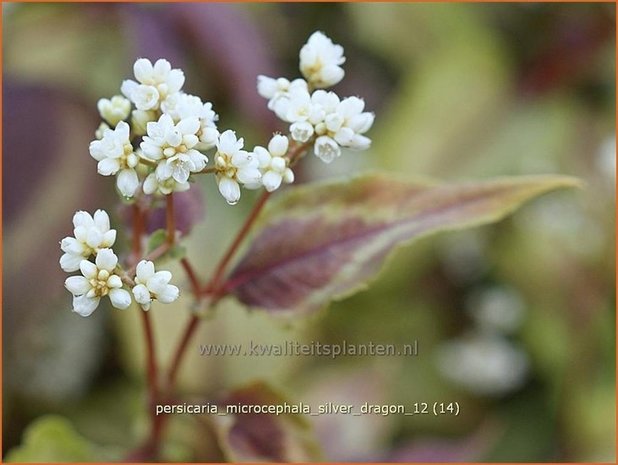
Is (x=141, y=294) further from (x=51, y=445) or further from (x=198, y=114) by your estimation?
(x=51, y=445)

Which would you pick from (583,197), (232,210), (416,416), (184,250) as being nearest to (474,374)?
(416,416)

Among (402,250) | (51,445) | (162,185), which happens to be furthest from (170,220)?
(402,250)

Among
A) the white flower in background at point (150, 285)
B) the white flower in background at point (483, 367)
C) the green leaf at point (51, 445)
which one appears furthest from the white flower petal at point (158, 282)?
the white flower in background at point (483, 367)

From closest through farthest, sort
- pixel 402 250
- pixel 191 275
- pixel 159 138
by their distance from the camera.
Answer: pixel 159 138 < pixel 191 275 < pixel 402 250

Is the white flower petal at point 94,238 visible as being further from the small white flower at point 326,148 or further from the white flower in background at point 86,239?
the small white flower at point 326,148

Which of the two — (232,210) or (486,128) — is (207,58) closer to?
(232,210)

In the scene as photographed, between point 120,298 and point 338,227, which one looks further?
point 338,227
